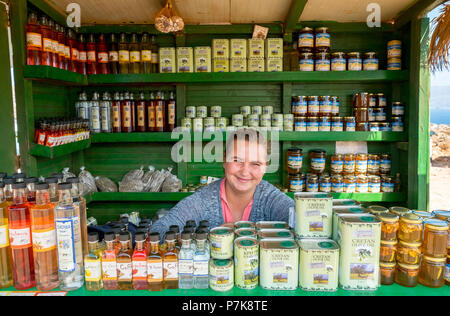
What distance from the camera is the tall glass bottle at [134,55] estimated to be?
2858mm

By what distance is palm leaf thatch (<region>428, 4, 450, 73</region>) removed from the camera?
7.32 feet

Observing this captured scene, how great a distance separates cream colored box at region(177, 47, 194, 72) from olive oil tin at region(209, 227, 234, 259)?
202cm

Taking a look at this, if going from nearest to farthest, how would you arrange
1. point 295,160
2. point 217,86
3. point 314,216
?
point 314,216
point 295,160
point 217,86

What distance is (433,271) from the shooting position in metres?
1.07

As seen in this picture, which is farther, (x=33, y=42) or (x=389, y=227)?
(x=33, y=42)

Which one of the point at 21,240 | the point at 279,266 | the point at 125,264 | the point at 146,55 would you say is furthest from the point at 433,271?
the point at 146,55

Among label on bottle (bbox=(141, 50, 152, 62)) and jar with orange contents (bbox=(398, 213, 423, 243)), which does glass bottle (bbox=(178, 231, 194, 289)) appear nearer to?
jar with orange contents (bbox=(398, 213, 423, 243))

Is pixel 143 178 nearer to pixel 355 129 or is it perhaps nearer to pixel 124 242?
pixel 355 129

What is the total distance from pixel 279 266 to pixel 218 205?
0.74 metres

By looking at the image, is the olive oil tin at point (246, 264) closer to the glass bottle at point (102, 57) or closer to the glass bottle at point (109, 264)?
the glass bottle at point (109, 264)

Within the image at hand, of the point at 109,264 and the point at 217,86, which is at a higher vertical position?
the point at 217,86

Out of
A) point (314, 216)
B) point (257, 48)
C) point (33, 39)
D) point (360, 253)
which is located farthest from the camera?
point (257, 48)

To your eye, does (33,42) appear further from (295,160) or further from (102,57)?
(295,160)
